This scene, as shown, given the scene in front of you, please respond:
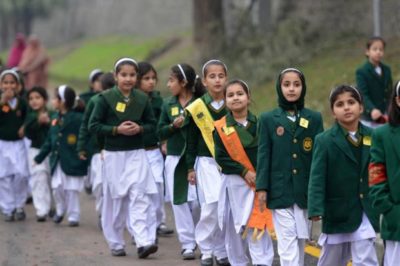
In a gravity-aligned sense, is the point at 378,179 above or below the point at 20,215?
above

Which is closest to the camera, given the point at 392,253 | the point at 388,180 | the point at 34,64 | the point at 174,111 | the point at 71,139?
the point at 388,180

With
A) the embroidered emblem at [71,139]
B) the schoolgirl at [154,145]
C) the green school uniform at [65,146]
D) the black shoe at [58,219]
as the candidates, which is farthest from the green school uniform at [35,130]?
the schoolgirl at [154,145]

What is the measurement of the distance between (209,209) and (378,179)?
3.26 meters

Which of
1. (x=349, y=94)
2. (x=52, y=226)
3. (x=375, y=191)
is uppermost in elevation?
(x=349, y=94)

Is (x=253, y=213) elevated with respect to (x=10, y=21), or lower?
lower

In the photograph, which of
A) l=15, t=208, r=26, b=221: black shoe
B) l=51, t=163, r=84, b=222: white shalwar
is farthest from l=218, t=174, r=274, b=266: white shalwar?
l=15, t=208, r=26, b=221: black shoe

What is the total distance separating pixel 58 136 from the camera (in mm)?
14297

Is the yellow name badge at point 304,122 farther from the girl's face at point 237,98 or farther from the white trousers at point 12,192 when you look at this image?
the white trousers at point 12,192

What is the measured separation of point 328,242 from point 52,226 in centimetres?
617

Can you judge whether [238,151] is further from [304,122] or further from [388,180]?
[388,180]

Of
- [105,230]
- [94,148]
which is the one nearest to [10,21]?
[94,148]

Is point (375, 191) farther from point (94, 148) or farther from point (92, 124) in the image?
point (94, 148)

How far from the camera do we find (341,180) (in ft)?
27.3

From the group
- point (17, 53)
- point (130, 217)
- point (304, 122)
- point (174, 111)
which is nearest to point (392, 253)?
point (304, 122)
